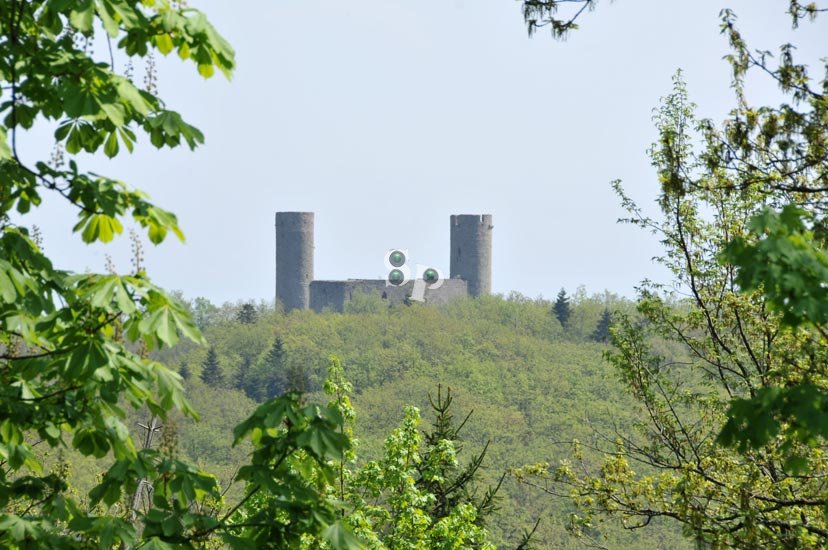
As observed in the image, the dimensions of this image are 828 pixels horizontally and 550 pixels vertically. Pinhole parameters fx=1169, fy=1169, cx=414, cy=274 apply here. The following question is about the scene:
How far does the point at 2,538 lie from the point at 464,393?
232ft

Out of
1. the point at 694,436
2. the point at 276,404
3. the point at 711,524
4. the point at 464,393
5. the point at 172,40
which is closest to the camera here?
the point at 276,404

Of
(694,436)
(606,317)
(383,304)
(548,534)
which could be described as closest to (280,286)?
(383,304)

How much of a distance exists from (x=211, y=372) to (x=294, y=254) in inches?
386

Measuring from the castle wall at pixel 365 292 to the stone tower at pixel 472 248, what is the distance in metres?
1.36

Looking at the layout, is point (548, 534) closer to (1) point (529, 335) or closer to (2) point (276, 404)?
(1) point (529, 335)

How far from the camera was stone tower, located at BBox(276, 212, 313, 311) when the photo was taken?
78.3 m

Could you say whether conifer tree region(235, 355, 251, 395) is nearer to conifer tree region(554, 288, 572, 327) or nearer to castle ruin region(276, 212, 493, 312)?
castle ruin region(276, 212, 493, 312)

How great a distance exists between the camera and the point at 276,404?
336 cm

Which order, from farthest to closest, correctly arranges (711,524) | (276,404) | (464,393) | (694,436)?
1. (464,393)
2. (694,436)
3. (711,524)
4. (276,404)

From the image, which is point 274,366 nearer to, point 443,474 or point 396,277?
point 396,277

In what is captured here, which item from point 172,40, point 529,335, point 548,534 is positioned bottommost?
point 548,534

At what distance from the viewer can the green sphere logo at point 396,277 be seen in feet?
261

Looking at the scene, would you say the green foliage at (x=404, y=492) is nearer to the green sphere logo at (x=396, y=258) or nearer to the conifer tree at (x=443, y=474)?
the conifer tree at (x=443, y=474)

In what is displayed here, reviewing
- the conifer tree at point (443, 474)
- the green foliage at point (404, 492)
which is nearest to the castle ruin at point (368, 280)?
the conifer tree at point (443, 474)
